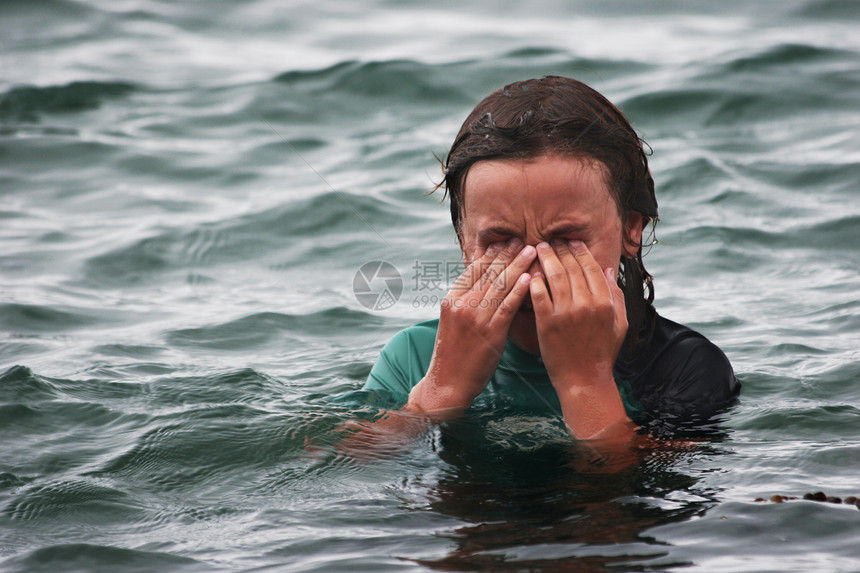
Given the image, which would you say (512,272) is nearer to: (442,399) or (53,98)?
(442,399)

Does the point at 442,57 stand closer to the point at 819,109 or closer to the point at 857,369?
the point at 819,109

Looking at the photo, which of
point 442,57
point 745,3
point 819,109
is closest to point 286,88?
point 442,57

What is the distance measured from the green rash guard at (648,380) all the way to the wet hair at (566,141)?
0.11 metres

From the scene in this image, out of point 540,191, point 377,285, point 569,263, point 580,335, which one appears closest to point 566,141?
point 540,191

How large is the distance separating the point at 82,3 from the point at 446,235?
10.5m

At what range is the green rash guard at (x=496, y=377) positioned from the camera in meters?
3.83

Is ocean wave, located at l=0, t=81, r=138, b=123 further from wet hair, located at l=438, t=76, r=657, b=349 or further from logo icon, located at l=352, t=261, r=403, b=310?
wet hair, located at l=438, t=76, r=657, b=349

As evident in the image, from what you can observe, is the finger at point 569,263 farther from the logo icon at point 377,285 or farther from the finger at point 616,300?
the logo icon at point 377,285

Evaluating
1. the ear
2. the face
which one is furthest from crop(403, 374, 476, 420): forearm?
the ear

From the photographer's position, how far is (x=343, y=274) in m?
6.83

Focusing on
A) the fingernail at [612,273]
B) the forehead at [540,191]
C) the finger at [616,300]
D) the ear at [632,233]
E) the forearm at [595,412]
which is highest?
the forehead at [540,191]

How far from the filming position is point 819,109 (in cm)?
951

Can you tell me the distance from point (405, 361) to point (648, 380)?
103cm

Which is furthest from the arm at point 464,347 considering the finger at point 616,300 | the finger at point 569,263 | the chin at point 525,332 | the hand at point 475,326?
the finger at point 616,300
